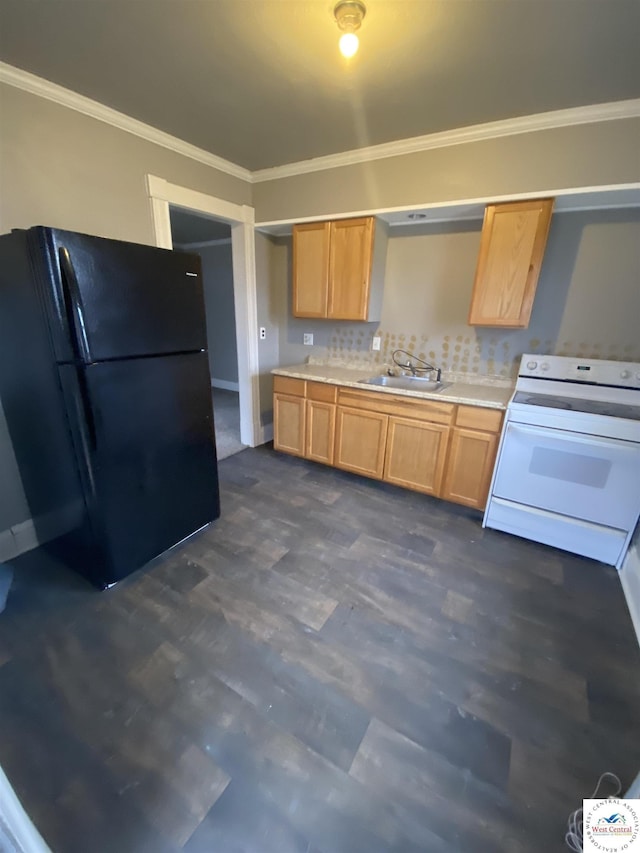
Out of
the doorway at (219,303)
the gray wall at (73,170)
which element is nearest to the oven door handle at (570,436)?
the gray wall at (73,170)

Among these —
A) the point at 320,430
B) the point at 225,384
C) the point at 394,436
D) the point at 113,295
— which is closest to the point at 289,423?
the point at 320,430

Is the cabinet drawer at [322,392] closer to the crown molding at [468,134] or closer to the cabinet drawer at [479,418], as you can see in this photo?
the cabinet drawer at [479,418]

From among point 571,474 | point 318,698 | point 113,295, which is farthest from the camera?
point 571,474

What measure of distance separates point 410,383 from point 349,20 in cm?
220

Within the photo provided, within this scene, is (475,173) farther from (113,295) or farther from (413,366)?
(113,295)

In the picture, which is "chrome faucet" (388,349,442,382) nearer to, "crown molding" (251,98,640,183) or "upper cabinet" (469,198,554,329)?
"upper cabinet" (469,198,554,329)

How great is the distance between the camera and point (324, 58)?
161cm

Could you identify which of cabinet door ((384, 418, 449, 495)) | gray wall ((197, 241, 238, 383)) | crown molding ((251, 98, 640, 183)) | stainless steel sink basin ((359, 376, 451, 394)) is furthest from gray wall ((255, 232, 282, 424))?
gray wall ((197, 241, 238, 383))

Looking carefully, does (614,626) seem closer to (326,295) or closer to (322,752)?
(322,752)

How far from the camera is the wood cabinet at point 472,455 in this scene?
2381mm

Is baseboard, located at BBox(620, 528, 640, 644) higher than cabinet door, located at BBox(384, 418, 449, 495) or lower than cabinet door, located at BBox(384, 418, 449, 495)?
lower

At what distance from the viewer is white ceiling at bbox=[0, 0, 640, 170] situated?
1.35 metres

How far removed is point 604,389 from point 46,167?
140 inches

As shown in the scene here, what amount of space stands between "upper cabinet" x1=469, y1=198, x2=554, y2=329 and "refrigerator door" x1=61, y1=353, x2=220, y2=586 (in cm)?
190
